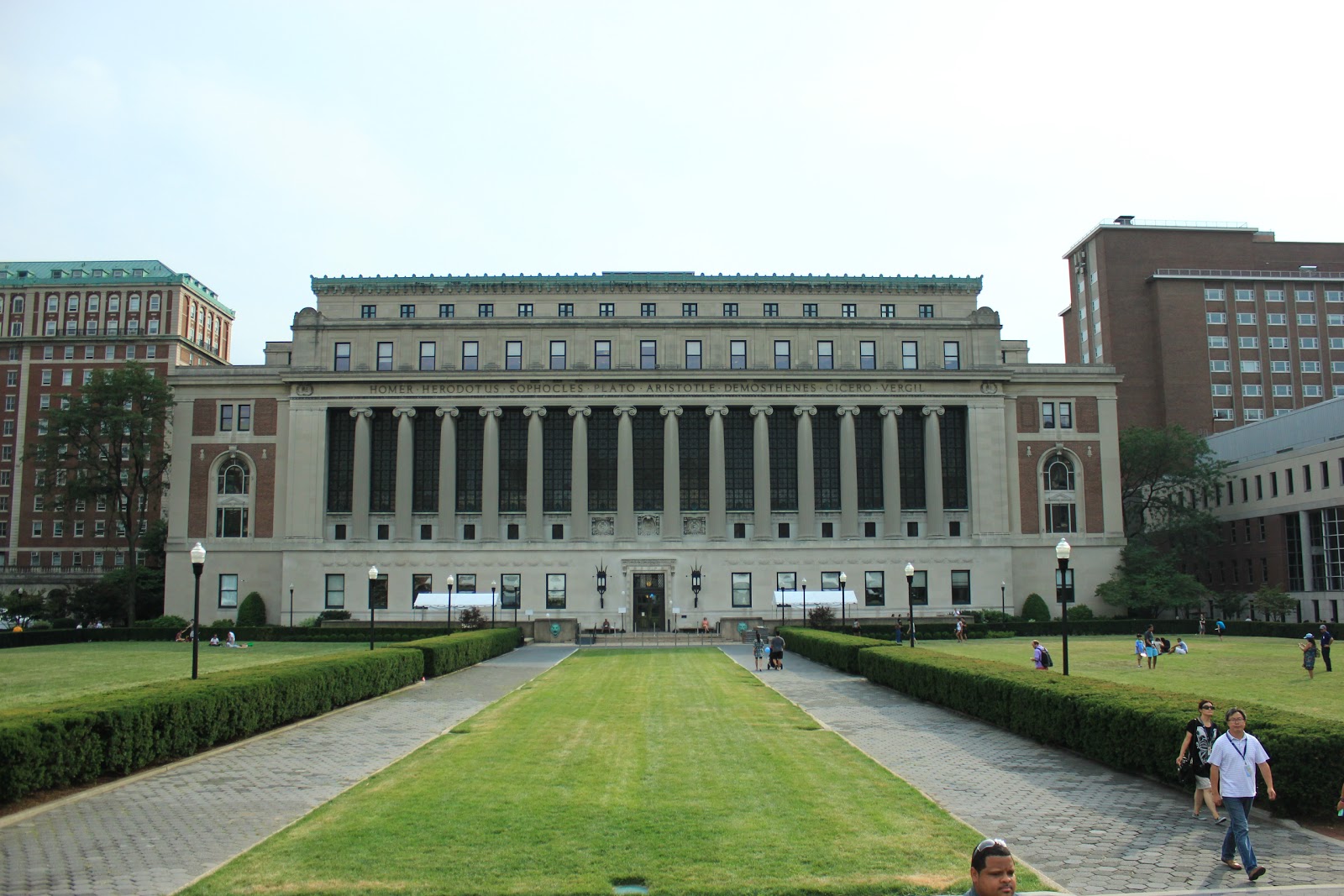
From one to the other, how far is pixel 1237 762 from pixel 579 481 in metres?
67.7

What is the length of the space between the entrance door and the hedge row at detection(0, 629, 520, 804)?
43033 mm

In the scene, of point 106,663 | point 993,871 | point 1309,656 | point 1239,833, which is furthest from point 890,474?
point 993,871

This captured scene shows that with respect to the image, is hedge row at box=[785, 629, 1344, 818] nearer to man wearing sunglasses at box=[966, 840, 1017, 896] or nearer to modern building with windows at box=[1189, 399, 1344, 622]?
man wearing sunglasses at box=[966, 840, 1017, 896]

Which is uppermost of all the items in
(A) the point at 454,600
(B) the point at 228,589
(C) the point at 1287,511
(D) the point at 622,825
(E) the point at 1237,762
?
(C) the point at 1287,511

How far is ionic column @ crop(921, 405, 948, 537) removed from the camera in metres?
79.8

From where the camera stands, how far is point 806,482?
79625 millimetres

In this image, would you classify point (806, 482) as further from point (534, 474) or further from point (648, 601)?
point (534, 474)

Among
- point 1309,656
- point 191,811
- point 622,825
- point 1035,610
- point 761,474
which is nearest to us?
point 622,825

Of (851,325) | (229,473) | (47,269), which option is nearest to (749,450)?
(851,325)

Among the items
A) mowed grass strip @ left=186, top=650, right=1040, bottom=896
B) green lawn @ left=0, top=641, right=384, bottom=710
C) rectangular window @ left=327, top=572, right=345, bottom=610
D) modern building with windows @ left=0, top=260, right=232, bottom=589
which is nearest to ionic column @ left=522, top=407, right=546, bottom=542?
rectangular window @ left=327, top=572, right=345, bottom=610

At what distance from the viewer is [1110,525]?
267ft

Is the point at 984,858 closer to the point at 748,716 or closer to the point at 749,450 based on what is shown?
the point at 748,716

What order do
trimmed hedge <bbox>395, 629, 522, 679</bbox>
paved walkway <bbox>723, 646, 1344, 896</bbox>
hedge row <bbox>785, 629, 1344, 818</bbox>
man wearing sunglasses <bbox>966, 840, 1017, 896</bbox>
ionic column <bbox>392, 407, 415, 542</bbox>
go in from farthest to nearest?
ionic column <bbox>392, 407, 415, 542</bbox> → trimmed hedge <bbox>395, 629, 522, 679</bbox> → hedge row <bbox>785, 629, 1344, 818</bbox> → paved walkway <bbox>723, 646, 1344, 896</bbox> → man wearing sunglasses <bbox>966, 840, 1017, 896</bbox>

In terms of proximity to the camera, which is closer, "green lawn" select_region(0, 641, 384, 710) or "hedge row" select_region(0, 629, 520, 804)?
"hedge row" select_region(0, 629, 520, 804)
